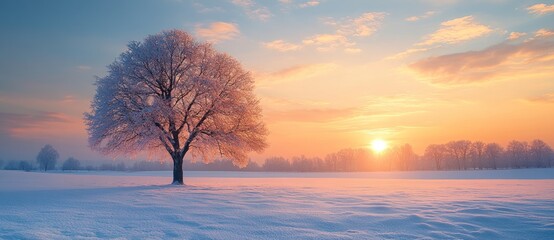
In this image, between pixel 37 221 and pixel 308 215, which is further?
pixel 308 215

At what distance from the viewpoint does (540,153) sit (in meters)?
146

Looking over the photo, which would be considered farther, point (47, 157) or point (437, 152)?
point (437, 152)

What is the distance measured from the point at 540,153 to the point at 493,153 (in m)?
20.7

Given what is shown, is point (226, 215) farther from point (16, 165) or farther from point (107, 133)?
point (16, 165)

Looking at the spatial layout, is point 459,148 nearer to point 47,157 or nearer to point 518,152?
point 518,152

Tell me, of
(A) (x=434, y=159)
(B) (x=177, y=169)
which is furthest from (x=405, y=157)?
(B) (x=177, y=169)

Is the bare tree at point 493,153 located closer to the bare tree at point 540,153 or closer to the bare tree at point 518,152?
the bare tree at point 518,152

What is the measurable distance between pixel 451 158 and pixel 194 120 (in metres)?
163

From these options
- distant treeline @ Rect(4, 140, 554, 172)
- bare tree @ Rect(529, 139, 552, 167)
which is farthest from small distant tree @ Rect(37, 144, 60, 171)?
bare tree @ Rect(529, 139, 552, 167)

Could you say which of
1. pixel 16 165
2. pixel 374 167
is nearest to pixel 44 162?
pixel 16 165

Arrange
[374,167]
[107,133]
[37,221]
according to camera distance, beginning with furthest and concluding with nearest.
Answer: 1. [374,167]
2. [107,133]
3. [37,221]

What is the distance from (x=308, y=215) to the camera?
10.9m

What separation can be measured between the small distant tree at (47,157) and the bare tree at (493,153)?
197 m

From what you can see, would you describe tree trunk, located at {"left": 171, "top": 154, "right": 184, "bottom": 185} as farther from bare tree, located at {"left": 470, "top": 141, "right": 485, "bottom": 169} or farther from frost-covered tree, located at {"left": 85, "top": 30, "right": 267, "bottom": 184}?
bare tree, located at {"left": 470, "top": 141, "right": 485, "bottom": 169}
